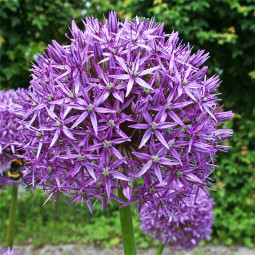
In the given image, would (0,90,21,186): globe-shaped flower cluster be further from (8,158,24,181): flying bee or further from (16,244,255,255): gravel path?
(16,244,255,255): gravel path

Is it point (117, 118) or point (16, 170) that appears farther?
Answer: point (16, 170)

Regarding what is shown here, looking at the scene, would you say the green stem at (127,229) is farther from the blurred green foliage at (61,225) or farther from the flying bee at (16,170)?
the blurred green foliage at (61,225)

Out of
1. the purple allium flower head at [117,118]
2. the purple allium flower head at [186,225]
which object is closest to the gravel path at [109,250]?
the purple allium flower head at [186,225]

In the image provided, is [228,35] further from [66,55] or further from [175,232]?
[66,55]

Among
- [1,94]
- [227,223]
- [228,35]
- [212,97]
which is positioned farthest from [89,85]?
[227,223]

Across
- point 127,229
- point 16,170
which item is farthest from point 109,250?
point 127,229

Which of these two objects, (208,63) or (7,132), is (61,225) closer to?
(208,63)
